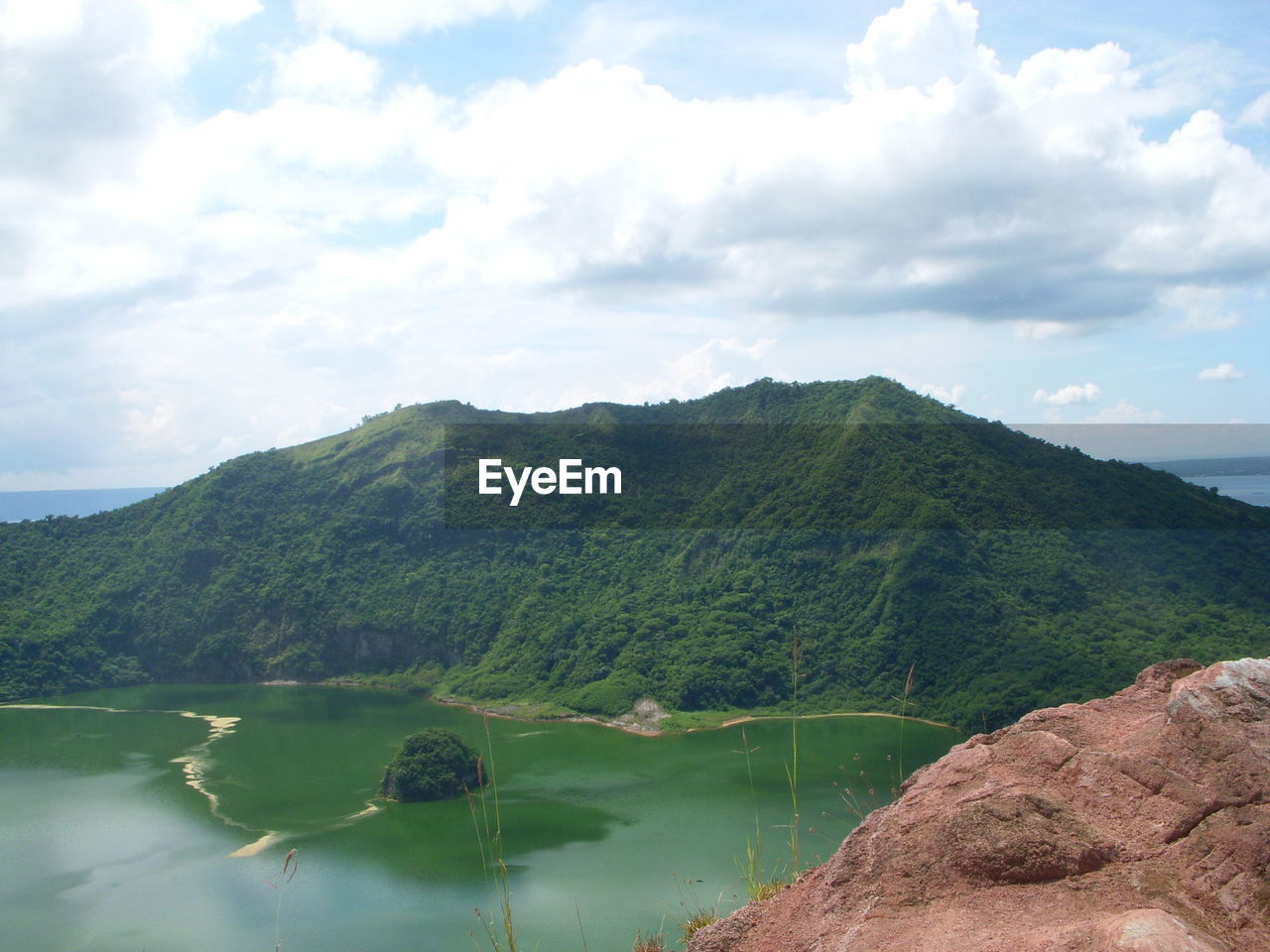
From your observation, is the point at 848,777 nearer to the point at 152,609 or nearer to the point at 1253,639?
the point at 1253,639

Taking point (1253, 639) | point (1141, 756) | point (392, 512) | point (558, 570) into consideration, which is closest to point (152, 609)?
point (392, 512)

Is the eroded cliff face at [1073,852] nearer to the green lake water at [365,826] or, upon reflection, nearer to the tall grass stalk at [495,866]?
the tall grass stalk at [495,866]

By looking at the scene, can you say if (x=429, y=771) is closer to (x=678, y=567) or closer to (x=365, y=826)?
(x=365, y=826)

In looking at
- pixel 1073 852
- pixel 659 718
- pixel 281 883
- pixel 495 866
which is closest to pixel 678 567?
pixel 659 718

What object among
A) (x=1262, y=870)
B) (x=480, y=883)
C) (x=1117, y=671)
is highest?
(x=1262, y=870)

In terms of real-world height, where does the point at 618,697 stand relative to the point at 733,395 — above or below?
below


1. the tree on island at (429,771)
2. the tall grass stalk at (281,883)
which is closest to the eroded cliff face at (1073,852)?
the tall grass stalk at (281,883)
